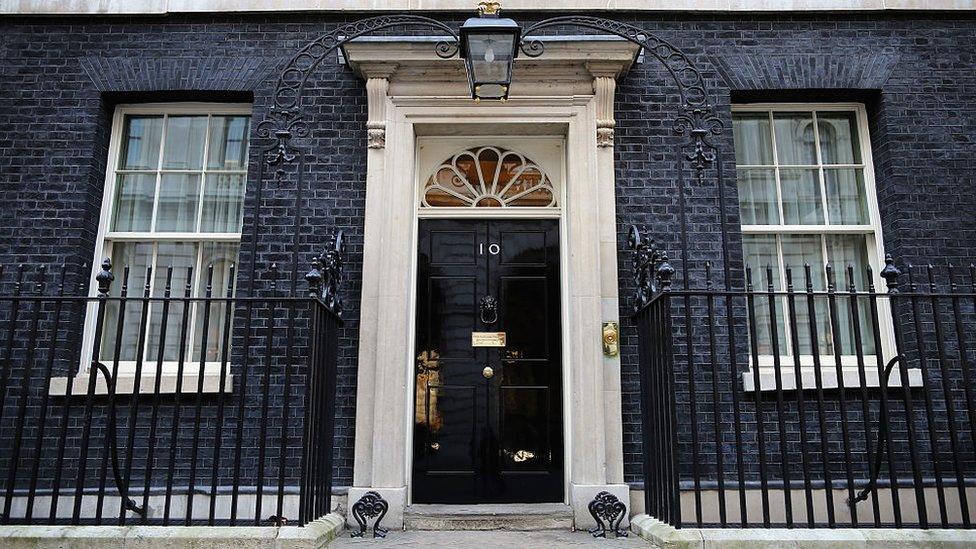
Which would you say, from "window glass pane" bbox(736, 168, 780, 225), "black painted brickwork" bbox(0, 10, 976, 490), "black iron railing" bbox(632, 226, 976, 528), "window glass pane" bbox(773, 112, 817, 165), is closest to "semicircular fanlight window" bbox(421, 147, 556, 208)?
"black painted brickwork" bbox(0, 10, 976, 490)

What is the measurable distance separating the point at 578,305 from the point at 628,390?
2.61 feet

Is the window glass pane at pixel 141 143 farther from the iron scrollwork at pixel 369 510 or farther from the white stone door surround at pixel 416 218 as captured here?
the iron scrollwork at pixel 369 510

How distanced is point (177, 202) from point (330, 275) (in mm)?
2126

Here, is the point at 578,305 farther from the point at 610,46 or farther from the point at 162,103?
the point at 162,103

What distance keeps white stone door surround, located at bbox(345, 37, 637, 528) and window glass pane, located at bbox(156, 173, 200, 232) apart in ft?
5.56

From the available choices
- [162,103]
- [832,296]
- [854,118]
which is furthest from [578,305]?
[162,103]

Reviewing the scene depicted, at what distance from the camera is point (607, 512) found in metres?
5.43

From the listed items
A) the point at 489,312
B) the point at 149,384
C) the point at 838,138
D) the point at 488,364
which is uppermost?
the point at 838,138

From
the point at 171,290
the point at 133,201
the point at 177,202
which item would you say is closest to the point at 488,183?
the point at 177,202

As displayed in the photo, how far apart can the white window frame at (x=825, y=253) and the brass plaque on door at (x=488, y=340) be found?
2000mm

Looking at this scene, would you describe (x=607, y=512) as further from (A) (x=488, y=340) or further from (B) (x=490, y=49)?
(B) (x=490, y=49)

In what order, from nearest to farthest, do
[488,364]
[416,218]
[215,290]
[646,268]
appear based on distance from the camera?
[646,268] → [488,364] → [215,290] → [416,218]

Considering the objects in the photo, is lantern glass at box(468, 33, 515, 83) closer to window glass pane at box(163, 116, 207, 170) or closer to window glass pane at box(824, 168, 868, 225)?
window glass pane at box(163, 116, 207, 170)

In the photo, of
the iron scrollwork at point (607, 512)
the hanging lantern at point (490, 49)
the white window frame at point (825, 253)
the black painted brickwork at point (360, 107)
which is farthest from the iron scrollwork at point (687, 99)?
the iron scrollwork at point (607, 512)
